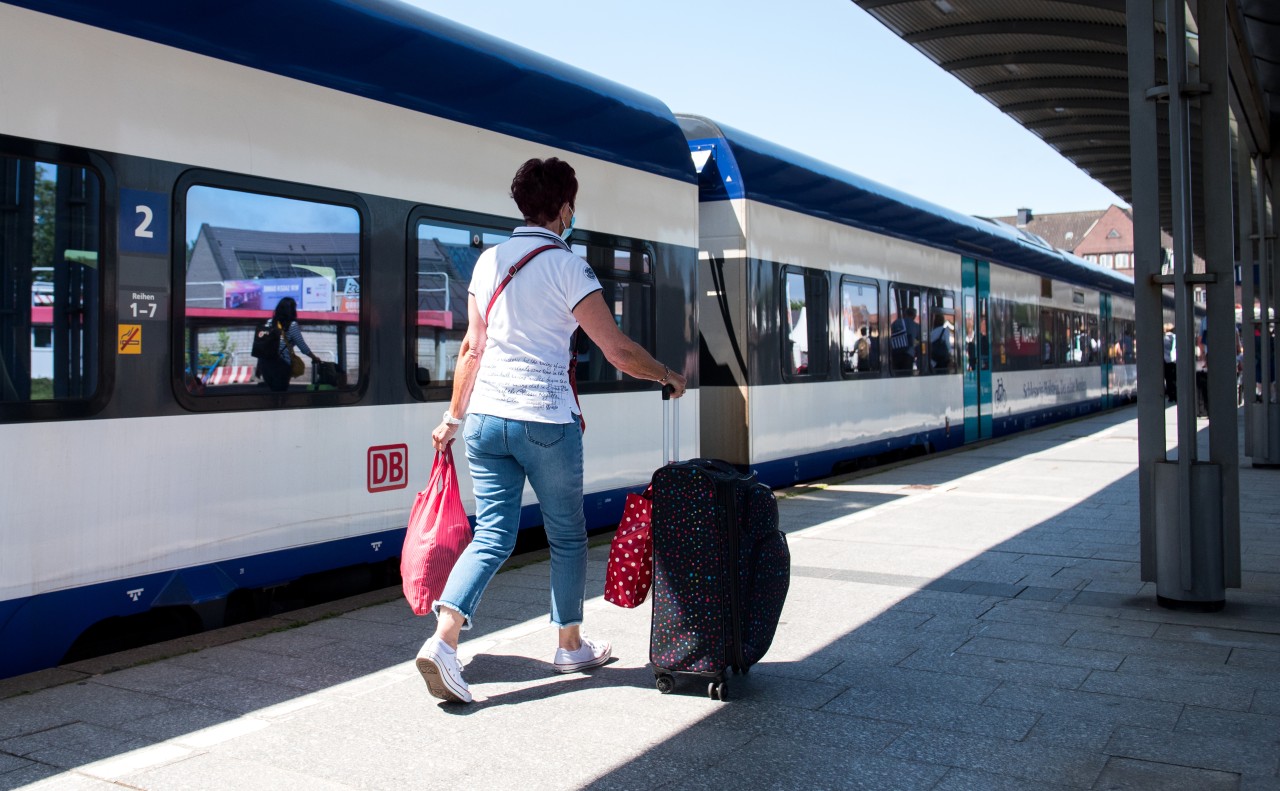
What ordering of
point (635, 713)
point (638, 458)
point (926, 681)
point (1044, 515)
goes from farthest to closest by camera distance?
point (1044, 515) → point (638, 458) → point (926, 681) → point (635, 713)

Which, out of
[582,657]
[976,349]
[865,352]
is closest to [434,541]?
[582,657]

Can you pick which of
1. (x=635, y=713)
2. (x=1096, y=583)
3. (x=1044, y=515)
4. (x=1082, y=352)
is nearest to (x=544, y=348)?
(x=635, y=713)

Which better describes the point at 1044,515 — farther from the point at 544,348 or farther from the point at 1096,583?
the point at 544,348

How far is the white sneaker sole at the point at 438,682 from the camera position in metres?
4.11

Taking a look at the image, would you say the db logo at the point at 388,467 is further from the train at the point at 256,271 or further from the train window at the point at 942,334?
the train window at the point at 942,334

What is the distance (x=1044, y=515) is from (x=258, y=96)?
6.53 m

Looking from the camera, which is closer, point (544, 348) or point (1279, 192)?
point (544, 348)

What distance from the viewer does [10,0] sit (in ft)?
13.8

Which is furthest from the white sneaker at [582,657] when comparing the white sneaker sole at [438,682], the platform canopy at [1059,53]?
the platform canopy at [1059,53]

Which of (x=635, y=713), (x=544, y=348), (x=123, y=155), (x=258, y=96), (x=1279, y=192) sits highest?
(x=1279, y=192)

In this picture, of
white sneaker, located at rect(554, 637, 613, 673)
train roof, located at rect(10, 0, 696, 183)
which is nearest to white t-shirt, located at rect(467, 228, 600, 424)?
white sneaker, located at rect(554, 637, 613, 673)

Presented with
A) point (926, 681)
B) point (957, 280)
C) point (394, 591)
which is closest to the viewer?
point (926, 681)

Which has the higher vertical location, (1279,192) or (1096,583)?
(1279,192)

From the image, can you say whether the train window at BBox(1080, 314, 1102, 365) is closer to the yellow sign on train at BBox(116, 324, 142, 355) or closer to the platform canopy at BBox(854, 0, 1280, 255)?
the platform canopy at BBox(854, 0, 1280, 255)
